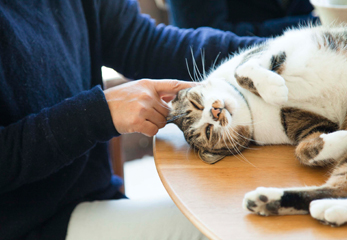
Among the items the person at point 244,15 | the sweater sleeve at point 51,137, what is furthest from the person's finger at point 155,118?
the person at point 244,15

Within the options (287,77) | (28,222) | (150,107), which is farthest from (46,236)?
(287,77)

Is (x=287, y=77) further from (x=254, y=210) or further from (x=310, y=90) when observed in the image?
(x=254, y=210)

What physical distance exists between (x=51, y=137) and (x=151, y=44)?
0.66m

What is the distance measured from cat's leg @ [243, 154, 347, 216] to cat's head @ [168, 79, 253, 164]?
278 millimetres

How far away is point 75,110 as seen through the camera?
94 cm

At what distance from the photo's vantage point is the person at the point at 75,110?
3.07 feet

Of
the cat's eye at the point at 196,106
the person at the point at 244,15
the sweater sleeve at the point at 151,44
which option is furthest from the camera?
the person at the point at 244,15

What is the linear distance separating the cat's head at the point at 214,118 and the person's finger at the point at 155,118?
64 mm

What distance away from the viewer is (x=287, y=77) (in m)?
1.02

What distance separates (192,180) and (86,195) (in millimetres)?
610

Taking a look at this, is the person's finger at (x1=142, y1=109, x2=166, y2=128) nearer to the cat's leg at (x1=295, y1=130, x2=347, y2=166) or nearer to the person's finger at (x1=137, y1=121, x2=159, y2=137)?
the person's finger at (x1=137, y1=121, x2=159, y2=137)

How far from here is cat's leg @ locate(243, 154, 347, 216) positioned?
2.24 ft

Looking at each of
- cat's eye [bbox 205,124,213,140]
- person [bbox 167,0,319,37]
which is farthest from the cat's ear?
person [bbox 167,0,319,37]

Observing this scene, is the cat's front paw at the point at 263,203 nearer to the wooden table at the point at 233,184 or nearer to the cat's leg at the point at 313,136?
the wooden table at the point at 233,184
